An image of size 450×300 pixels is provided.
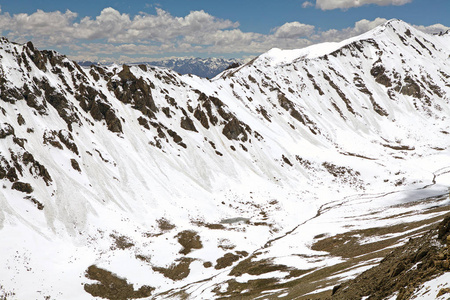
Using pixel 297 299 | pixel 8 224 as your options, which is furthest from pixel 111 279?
pixel 297 299

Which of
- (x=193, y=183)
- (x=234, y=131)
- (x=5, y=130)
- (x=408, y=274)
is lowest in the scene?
(x=408, y=274)

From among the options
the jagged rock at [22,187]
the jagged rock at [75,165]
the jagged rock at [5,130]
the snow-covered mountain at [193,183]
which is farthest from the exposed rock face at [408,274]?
the jagged rock at [5,130]

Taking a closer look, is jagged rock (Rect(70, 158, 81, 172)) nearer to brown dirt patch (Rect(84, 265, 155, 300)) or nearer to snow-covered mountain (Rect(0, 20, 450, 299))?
snow-covered mountain (Rect(0, 20, 450, 299))

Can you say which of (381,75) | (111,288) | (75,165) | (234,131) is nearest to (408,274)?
(111,288)

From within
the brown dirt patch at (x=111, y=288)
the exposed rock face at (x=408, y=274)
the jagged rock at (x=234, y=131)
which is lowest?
the exposed rock face at (x=408, y=274)

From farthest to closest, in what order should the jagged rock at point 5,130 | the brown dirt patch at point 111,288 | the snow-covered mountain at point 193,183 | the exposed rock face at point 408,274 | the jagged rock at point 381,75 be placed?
1. the jagged rock at point 381,75
2. the jagged rock at point 5,130
3. the snow-covered mountain at point 193,183
4. the brown dirt patch at point 111,288
5. the exposed rock face at point 408,274

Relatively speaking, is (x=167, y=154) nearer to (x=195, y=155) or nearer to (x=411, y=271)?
(x=195, y=155)

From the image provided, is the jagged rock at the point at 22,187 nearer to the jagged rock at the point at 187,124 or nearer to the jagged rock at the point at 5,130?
the jagged rock at the point at 5,130

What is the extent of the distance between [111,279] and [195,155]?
48.3 meters

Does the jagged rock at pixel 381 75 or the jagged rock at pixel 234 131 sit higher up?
the jagged rock at pixel 381 75

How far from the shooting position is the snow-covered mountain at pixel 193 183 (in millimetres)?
38812

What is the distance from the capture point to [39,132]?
63.9 m

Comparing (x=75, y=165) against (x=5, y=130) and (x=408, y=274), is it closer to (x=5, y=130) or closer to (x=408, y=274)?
(x=5, y=130)

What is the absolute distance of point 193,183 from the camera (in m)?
75.2
